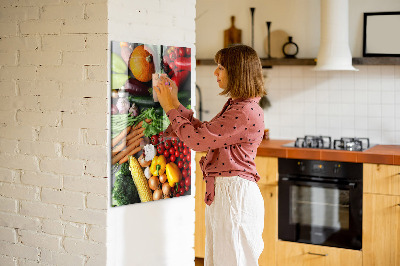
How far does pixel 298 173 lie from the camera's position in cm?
401

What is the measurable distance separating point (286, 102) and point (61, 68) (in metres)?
2.30

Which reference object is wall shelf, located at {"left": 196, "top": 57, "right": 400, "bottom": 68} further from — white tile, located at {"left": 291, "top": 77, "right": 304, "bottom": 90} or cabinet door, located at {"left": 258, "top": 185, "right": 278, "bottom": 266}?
cabinet door, located at {"left": 258, "top": 185, "right": 278, "bottom": 266}

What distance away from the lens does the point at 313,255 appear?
4016mm

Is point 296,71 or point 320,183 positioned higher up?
point 296,71

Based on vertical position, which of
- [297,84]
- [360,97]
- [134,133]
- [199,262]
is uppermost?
[297,84]

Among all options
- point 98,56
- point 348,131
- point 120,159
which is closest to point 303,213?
point 348,131

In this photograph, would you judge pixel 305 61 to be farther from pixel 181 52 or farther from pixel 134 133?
pixel 134 133

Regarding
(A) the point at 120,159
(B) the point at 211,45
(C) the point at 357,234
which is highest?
Result: (B) the point at 211,45

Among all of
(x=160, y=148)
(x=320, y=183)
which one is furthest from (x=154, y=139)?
(x=320, y=183)

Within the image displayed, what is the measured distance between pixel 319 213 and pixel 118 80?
1.92 m

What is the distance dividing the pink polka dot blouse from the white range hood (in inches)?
66.8

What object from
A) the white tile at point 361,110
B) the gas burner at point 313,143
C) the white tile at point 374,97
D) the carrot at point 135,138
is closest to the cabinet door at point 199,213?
the gas burner at point 313,143

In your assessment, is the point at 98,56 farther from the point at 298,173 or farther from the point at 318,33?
the point at 318,33

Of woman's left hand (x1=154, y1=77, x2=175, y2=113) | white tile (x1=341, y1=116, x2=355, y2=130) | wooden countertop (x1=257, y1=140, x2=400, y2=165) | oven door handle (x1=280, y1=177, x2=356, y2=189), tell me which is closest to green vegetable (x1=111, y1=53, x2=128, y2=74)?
woman's left hand (x1=154, y1=77, x2=175, y2=113)
